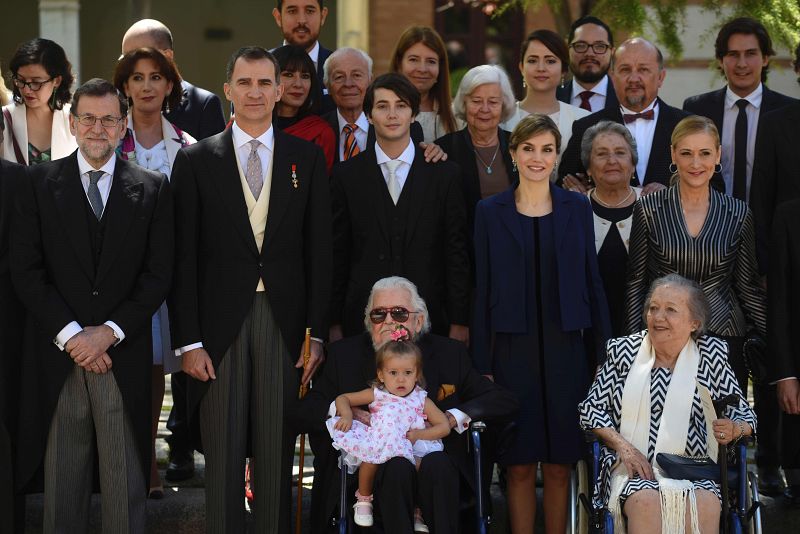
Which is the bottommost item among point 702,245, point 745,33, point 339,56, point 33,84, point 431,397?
point 431,397

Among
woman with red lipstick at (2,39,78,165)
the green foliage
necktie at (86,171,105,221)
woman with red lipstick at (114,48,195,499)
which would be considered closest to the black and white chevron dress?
woman with red lipstick at (114,48,195,499)

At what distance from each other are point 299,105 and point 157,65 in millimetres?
739

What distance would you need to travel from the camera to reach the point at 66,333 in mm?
5652

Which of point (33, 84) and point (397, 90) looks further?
point (33, 84)

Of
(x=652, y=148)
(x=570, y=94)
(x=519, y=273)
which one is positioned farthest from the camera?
(x=570, y=94)

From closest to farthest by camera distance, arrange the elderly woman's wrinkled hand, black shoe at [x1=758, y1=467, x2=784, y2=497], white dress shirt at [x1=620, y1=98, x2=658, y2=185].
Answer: the elderly woman's wrinkled hand → black shoe at [x1=758, y1=467, x2=784, y2=497] → white dress shirt at [x1=620, y1=98, x2=658, y2=185]

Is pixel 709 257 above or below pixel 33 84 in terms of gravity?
below

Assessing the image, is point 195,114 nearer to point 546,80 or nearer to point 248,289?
point 248,289

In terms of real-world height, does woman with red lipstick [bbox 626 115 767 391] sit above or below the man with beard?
below

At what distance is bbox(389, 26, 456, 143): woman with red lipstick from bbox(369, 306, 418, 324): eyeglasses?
5.20 ft

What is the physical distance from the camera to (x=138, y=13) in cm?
1397

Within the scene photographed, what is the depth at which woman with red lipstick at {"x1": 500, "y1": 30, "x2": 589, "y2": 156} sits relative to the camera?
742 centimetres

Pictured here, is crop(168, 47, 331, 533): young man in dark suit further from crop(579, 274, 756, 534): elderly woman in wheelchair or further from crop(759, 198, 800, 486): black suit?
crop(759, 198, 800, 486): black suit

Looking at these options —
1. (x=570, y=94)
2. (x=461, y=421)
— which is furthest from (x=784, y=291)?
(x=570, y=94)
